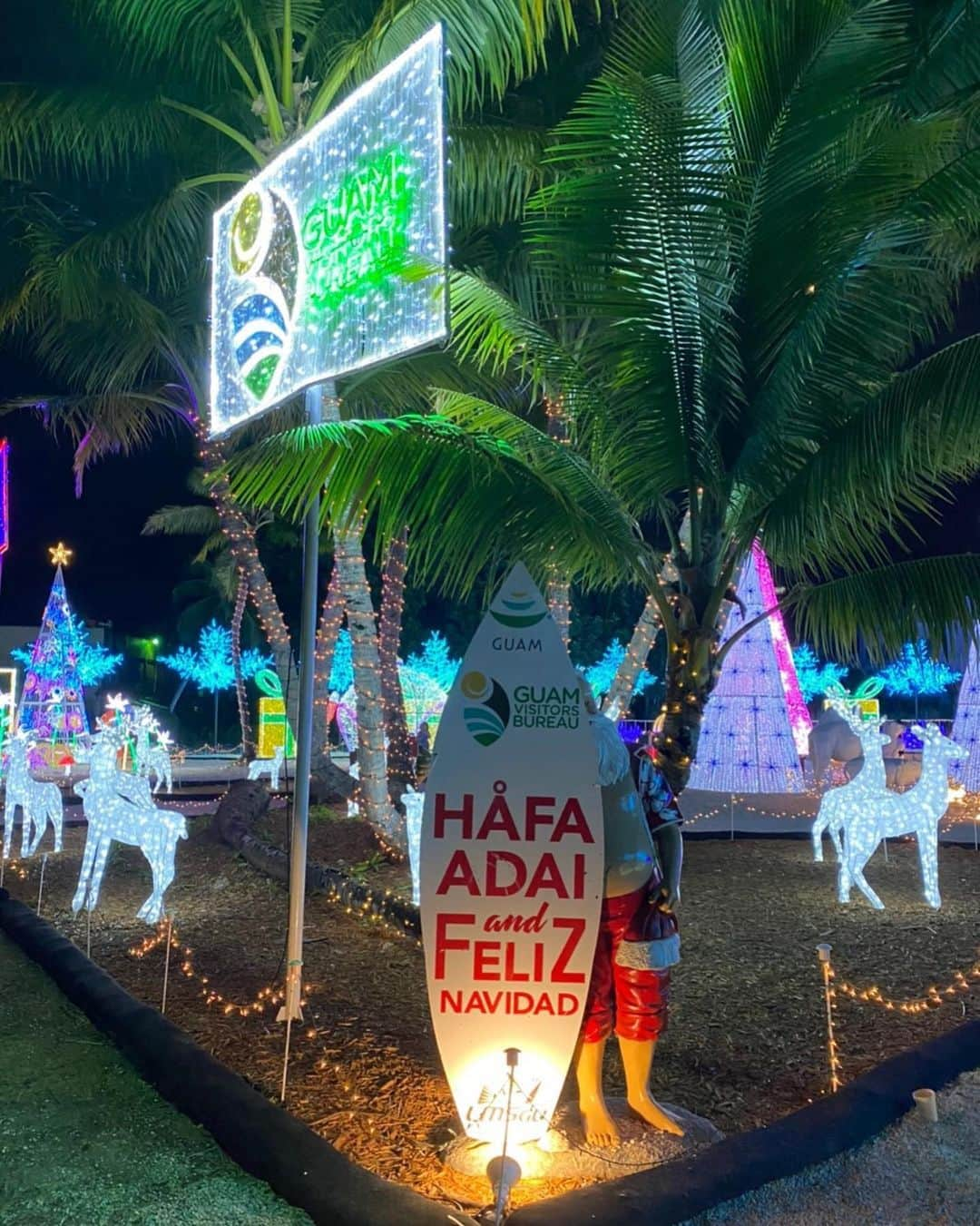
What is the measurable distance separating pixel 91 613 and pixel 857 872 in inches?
1451

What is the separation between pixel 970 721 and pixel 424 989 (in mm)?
11929

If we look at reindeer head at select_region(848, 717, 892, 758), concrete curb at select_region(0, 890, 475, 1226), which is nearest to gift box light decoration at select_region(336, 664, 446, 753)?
reindeer head at select_region(848, 717, 892, 758)

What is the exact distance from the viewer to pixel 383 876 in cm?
916

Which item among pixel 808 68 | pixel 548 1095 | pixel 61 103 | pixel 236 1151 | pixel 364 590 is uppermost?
pixel 61 103

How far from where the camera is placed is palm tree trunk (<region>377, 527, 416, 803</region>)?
1109 cm

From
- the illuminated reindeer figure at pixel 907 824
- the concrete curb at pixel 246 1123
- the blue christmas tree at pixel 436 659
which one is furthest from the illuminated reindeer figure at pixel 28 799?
the blue christmas tree at pixel 436 659

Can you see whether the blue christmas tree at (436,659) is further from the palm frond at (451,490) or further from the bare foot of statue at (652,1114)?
the bare foot of statue at (652,1114)

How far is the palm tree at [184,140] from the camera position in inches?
279

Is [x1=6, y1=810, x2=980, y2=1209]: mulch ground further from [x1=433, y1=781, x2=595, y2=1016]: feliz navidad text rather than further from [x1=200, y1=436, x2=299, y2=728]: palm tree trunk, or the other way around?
[x1=200, y1=436, x2=299, y2=728]: palm tree trunk

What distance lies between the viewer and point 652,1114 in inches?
151

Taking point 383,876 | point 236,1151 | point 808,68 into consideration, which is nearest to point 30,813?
point 383,876

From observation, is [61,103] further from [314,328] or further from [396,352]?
[396,352]

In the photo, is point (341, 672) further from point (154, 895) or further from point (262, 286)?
point (262, 286)

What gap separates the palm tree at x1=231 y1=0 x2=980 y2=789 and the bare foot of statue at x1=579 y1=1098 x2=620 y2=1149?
176 cm
